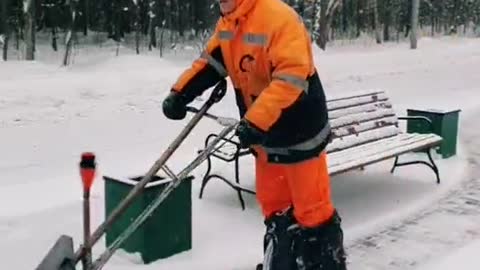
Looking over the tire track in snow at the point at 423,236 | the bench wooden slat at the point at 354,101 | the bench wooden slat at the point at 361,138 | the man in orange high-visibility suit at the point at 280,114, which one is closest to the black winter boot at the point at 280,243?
the man in orange high-visibility suit at the point at 280,114

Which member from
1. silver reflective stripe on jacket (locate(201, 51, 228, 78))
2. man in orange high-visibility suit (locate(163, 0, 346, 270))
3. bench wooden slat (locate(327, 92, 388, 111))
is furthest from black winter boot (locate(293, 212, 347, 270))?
bench wooden slat (locate(327, 92, 388, 111))

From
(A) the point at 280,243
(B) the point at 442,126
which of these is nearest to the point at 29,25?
(B) the point at 442,126

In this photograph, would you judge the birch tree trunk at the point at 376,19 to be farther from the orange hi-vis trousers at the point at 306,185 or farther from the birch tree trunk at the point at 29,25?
the orange hi-vis trousers at the point at 306,185

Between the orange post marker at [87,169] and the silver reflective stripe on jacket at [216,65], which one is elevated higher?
the silver reflective stripe on jacket at [216,65]

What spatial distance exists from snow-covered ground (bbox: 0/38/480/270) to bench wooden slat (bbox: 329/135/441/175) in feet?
1.32

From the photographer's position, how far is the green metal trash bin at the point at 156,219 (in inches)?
178

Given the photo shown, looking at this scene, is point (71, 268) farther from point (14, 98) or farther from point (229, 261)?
point (14, 98)

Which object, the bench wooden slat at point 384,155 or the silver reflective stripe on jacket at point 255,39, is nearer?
the silver reflective stripe on jacket at point 255,39

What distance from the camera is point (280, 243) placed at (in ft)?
12.9

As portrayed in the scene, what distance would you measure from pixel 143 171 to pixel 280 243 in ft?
8.74

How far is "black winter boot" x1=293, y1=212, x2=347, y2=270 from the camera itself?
380cm

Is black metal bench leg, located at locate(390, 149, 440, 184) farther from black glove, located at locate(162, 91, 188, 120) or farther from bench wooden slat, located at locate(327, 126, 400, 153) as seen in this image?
black glove, located at locate(162, 91, 188, 120)

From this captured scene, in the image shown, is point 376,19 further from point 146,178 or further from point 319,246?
point 146,178

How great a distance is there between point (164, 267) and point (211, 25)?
68.6ft
